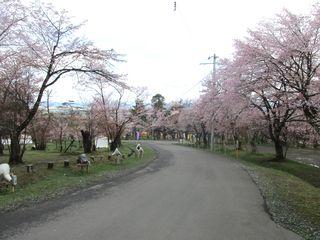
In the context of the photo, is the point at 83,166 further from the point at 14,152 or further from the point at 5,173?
the point at 5,173

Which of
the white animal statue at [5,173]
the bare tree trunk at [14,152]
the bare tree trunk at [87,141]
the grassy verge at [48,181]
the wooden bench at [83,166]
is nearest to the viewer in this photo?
the grassy verge at [48,181]

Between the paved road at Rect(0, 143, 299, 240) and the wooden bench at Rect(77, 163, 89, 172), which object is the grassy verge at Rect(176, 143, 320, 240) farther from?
the wooden bench at Rect(77, 163, 89, 172)

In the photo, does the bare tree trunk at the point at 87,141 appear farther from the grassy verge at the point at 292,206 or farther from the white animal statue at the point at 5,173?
the white animal statue at the point at 5,173

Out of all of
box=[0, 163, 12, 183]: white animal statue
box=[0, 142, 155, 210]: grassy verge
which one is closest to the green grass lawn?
box=[0, 142, 155, 210]: grassy verge

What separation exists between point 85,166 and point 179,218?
9.45 m

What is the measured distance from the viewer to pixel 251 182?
1471 cm

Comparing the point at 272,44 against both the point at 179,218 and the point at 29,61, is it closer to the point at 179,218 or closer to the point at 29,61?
the point at 29,61

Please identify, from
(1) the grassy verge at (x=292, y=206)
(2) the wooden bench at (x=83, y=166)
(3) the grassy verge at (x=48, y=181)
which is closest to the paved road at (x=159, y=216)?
(1) the grassy verge at (x=292, y=206)

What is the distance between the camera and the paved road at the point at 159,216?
6848mm

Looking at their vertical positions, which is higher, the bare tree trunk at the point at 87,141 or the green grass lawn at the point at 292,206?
the bare tree trunk at the point at 87,141

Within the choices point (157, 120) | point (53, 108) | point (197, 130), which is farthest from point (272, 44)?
point (157, 120)

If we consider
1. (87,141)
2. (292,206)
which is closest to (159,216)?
(292,206)

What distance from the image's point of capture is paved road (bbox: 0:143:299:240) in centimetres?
685

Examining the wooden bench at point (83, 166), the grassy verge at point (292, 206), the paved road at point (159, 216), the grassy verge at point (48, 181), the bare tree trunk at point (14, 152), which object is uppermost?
the bare tree trunk at point (14, 152)
